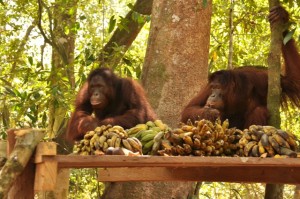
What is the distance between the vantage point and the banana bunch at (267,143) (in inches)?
167

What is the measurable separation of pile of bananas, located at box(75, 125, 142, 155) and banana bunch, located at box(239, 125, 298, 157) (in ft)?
2.17

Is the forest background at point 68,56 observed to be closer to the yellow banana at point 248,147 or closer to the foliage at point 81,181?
the foliage at point 81,181

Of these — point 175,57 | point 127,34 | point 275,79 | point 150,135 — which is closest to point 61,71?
point 127,34

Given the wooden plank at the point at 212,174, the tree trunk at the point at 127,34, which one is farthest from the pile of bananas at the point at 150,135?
the tree trunk at the point at 127,34

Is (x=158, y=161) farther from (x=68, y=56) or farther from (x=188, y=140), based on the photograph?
(x=68, y=56)

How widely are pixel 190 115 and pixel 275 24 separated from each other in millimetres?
1057

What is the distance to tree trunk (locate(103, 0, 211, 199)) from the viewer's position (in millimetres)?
6551

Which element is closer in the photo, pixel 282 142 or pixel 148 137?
pixel 282 142

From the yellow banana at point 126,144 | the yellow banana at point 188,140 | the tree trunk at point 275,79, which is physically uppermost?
the tree trunk at point 275,79

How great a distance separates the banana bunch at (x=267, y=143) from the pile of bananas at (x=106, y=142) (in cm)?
66

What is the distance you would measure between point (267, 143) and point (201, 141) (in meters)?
0.40

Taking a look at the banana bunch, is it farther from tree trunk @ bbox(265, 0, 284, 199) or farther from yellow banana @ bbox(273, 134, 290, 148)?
tree trunk @ bbox(265, 0, 284, 199)

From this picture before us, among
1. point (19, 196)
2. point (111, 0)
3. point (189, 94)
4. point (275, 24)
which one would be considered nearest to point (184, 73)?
point (189, 94)

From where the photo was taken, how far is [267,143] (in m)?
4.29
